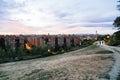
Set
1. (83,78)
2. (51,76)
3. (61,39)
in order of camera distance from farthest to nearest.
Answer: (61,39) < (51,76) < (83,78)

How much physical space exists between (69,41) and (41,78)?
10409 centimetres

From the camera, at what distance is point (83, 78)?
61.3 feet

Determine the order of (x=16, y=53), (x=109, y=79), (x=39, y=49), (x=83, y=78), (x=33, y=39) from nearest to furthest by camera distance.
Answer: (x=109, y=79) < (x=83, y=78) < (x=16, y=53) < (x=39, y=49) < (x=33, y=39)

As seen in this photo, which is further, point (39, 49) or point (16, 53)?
point (39, 49)

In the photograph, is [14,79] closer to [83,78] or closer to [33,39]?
[83,78]

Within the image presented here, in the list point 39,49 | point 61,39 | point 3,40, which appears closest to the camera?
point 39,49

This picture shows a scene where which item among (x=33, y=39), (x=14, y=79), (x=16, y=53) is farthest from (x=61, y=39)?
(x=14, y=79)

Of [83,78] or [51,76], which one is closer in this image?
[83,78]

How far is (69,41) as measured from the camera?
406 feet

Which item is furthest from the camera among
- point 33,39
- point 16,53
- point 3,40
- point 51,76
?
point 33,39

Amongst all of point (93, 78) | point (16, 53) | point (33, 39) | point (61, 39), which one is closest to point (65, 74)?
point (93, 78)

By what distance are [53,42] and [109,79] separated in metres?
94.6

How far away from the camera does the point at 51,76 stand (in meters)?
20.4

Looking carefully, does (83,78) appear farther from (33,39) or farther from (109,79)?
(33,39)
